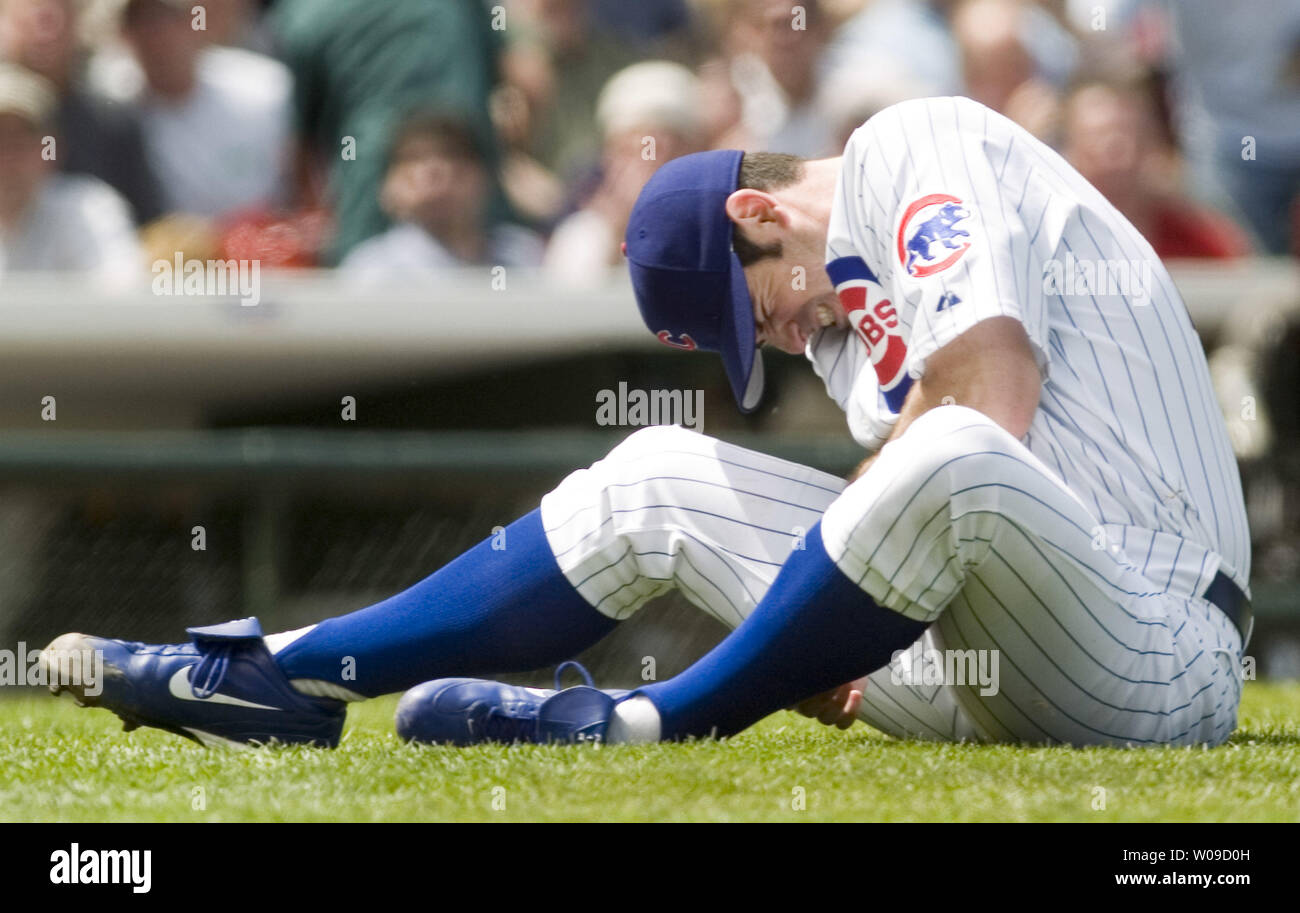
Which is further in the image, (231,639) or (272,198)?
(272,198)

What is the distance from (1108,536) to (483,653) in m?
0.86

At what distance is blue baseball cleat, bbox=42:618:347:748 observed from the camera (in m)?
2.47

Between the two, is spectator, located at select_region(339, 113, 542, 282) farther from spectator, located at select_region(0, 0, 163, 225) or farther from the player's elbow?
the player's elbow

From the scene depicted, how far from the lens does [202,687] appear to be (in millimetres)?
2469

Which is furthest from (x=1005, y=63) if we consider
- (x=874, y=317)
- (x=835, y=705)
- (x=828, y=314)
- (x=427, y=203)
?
(x=835, y=705)

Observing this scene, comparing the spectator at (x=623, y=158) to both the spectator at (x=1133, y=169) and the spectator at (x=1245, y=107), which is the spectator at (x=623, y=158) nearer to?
the spectator at (x=1133, y=169)

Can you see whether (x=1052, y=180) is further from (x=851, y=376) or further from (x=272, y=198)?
(x=272, y=198)

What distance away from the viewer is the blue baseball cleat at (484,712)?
242cm

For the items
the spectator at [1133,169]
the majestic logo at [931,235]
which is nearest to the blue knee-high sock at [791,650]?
the majestic logo at [931,235]

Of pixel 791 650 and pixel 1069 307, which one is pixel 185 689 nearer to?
pixel 791 650
